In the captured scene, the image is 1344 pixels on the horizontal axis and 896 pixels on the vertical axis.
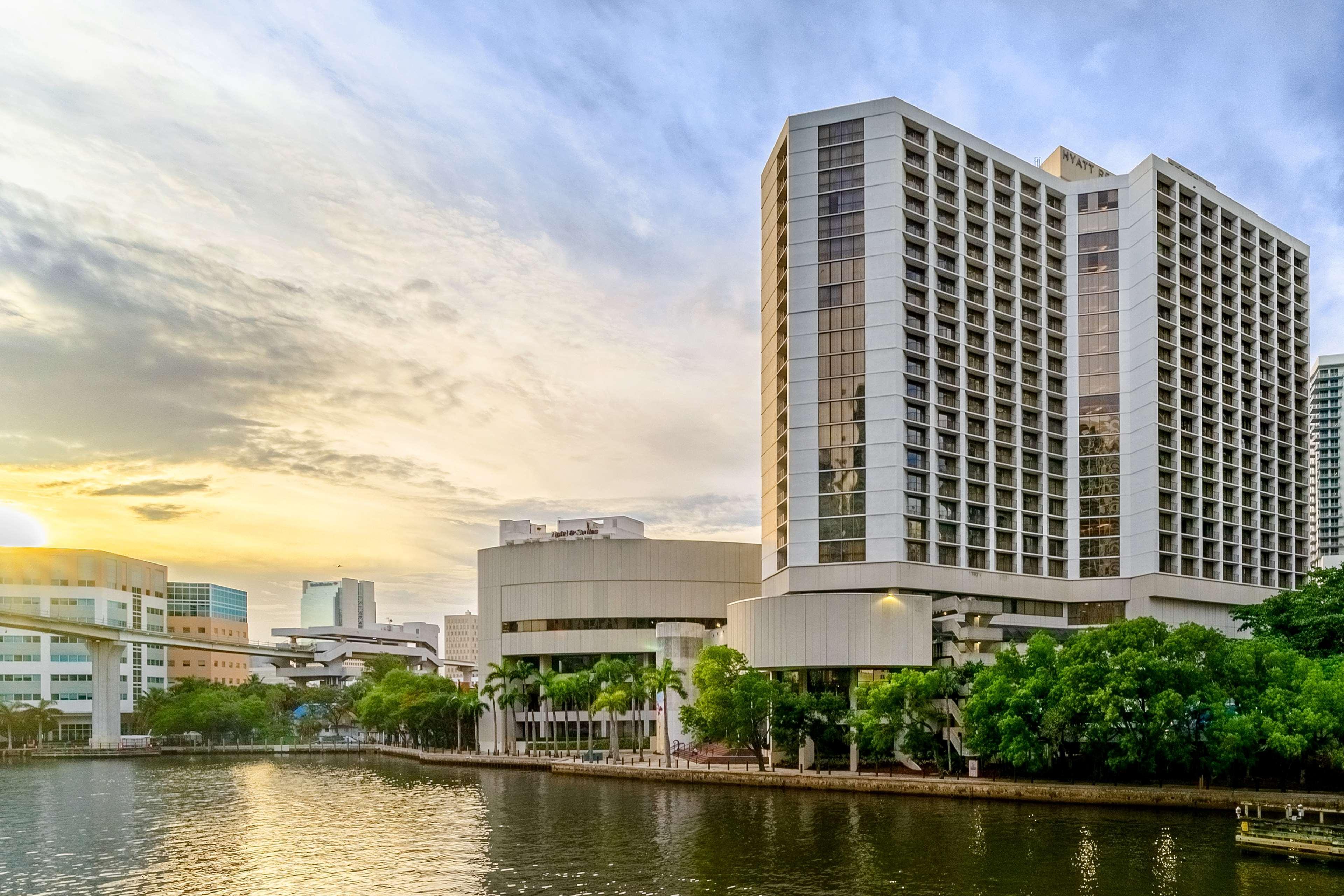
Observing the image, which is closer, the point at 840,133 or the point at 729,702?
the point at 729,702

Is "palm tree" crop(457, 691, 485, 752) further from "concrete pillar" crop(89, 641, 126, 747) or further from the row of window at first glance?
"concrete pillar" crop(89, 641, 126, 747)

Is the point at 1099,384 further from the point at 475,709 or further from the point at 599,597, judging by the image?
the point at 475,709

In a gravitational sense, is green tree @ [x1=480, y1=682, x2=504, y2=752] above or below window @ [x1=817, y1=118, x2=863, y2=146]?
below

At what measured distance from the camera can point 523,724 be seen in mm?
169125

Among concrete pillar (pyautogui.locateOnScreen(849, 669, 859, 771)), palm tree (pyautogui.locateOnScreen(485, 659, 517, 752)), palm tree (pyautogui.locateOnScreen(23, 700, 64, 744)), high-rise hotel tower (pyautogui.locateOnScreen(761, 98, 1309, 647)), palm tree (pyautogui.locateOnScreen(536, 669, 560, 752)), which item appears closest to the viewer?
concrete pillar (pyautogui.locateOnScreen(849, 669, 859, 771))

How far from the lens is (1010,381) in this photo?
457 feet

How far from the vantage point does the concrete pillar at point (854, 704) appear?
10312cm

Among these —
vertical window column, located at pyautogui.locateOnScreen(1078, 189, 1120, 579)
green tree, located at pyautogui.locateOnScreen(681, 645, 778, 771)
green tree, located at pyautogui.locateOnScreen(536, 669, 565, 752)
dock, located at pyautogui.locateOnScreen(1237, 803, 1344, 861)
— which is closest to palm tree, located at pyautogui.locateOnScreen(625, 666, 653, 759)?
green tree, located at pyautogui.locateOnScreen(536, 669, 565, 752)

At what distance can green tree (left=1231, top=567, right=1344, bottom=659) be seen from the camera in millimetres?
106250

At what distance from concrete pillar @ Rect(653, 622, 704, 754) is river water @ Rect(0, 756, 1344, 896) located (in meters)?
40.1

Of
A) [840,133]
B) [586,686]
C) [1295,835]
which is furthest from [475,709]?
[1295,835]

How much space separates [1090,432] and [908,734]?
65008 millimetres

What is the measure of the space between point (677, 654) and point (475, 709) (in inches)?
1350

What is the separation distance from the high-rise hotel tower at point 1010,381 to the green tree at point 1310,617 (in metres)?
22.2
